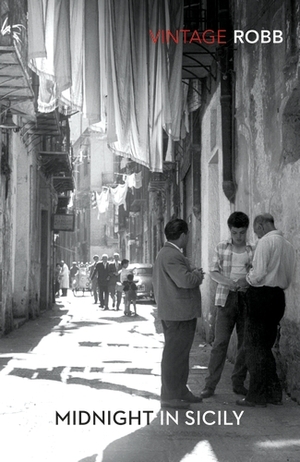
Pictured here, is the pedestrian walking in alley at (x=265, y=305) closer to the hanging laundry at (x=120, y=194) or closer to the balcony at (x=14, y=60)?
the balcony at (x=14, y=60)

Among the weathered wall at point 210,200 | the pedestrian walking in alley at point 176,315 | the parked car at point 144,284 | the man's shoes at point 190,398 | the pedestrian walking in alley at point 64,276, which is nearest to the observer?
the pedestrian walking in alley at point 176,315

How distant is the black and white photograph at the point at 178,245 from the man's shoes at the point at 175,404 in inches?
0.5

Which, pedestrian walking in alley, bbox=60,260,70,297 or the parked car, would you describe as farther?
pedestrian walking in alley, bbox=60,260,70,297

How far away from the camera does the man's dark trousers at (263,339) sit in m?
6.20

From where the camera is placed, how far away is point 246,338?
6406mm

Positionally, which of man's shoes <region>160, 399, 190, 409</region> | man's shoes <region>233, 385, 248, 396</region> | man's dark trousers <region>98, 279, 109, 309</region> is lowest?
man's dark trousers <region>98, 279, 109, 309</region>

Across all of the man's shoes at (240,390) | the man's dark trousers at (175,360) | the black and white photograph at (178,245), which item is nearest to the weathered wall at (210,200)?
the black and white photograph at (178,245)

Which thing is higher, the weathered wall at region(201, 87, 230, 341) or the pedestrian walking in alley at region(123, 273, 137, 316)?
the weathered wall at region(201, 87, 230, 341)

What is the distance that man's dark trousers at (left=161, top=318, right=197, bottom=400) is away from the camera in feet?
20.5

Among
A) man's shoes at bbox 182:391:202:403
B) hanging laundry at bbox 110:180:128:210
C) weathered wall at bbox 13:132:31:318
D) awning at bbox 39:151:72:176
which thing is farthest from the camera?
hanging laundry at bbox 110:180:128:210

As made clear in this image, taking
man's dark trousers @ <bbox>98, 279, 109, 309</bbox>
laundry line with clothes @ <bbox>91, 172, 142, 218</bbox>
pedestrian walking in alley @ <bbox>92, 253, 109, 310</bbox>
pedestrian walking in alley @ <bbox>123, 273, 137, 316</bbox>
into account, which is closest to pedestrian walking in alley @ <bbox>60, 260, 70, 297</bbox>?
laundry line with clothes @ <bbox>91, 172, 142, 218</bbox>

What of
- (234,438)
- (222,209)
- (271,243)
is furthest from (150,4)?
(234,438)

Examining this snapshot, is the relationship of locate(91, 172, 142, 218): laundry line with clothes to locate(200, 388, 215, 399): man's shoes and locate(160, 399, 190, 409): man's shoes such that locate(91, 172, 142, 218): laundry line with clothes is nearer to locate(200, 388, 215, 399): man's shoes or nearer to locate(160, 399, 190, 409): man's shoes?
locate(200, 388, 215, 399): man's shoes

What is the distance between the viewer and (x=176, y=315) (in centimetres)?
623
